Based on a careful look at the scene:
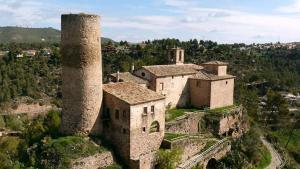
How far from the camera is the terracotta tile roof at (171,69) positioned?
36688 mm

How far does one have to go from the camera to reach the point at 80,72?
25500 mm

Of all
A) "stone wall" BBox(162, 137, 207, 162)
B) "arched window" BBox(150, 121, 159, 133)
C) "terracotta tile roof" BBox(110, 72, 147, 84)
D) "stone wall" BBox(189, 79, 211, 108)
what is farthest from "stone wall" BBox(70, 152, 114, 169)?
"stone wall" BBox(189, 79, 211, 108)

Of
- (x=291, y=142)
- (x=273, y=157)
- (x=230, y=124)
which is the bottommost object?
(x=291, y=142)

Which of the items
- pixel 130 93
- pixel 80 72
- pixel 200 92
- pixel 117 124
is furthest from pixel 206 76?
pixel 80 72

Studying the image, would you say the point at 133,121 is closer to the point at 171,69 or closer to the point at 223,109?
the point at 171,69

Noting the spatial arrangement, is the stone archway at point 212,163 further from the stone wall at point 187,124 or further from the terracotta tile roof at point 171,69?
the terracotta tile roof at point 171,69

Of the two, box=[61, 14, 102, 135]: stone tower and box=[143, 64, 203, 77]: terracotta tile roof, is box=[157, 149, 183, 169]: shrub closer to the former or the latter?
box=[61, 14, 102, 135]: stone tower

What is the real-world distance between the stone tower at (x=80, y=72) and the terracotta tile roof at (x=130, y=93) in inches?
49.0

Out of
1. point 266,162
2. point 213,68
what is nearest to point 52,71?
point 213,68

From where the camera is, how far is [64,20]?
25.3 metres

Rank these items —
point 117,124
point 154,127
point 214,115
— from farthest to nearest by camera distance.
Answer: point 214,115
point 154,127
point 117,124

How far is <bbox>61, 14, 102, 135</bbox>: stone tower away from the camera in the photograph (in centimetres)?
2516

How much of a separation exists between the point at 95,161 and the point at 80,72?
18.2 ft

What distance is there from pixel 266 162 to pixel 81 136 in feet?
60.8
